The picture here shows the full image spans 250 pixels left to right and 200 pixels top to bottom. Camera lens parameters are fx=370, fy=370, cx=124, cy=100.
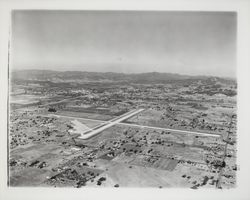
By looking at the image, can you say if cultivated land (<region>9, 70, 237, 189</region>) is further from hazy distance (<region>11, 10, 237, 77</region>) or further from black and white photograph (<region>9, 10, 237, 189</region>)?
hazy distance (<region>11, 10, 237, 77</region>)

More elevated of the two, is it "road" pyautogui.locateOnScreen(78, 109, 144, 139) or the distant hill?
the distant hill

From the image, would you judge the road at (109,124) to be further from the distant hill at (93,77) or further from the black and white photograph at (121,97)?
the distant hill at (93,77)

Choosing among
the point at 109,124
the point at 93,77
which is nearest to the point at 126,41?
the point at 93,77

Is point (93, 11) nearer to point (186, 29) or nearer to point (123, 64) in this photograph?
point (123, 64)

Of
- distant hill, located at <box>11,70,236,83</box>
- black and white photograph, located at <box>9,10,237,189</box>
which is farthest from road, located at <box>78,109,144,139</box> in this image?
distant hill, located at <box>11,70,236,83</box>

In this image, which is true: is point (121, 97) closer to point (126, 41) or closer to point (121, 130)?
point (121, 130)

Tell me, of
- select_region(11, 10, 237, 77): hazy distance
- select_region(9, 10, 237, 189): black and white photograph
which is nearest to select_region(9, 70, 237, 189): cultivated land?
select_region(9, 10, 237, 189): black and white photograph

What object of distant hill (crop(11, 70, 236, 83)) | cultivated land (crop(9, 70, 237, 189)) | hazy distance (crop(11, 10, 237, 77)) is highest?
hazy distance (crop(11, 10, 237, 77))
